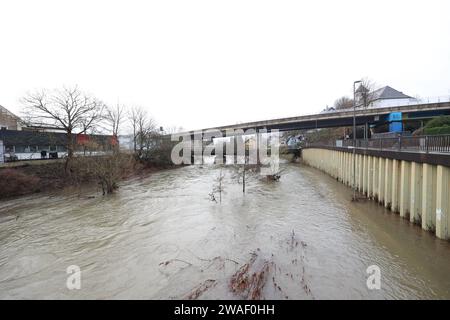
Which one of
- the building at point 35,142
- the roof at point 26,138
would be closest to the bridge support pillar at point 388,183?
the building at point 35,142

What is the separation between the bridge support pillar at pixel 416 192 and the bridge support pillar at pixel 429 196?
2.60 ft

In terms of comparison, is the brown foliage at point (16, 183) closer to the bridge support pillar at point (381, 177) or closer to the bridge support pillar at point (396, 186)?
the bridge support pillar at point (381, 177)

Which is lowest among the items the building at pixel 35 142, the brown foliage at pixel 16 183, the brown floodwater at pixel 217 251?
the brown floodwater at pixel 217 251

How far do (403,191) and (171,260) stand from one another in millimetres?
10774

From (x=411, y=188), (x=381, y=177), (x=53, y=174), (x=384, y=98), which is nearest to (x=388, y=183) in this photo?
(x=381, y=177)

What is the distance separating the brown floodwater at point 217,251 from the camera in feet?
21.2

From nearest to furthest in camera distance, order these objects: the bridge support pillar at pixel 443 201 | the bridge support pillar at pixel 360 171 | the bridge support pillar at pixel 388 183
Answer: the bridge support pillar at pixel 443 201 < the bridge support pillar at pixel 388 183 < the bridge support pillar at pixel 360 171

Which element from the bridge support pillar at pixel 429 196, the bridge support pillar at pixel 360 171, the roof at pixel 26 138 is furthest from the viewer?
the roof at pixel 26 138

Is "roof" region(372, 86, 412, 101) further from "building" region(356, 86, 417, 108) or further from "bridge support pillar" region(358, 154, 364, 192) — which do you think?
"bridge support pillar" region(358, 154, 364, 192)

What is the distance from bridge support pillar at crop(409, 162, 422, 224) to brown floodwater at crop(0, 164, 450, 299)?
1.88 feet

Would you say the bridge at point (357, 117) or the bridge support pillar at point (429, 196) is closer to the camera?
the bridge support pillar at point (429, 196)

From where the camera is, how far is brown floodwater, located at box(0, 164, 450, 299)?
647cm

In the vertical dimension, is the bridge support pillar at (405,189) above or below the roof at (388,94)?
below
